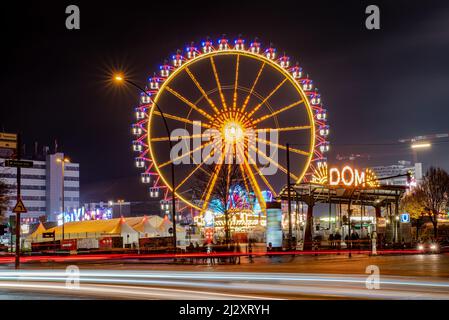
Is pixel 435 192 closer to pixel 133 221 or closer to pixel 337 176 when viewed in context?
pixel 337 176

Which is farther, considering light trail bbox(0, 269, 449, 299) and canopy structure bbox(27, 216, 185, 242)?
canopy structure bbox(27, 216, 185, 242)

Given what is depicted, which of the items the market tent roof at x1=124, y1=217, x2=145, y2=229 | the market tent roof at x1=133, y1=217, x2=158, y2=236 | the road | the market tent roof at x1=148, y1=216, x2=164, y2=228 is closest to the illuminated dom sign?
the market tent roof at x1=133, y1=217, x2=158, y2=236

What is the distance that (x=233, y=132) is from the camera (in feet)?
166

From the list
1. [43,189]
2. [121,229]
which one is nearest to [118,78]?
[121,229]

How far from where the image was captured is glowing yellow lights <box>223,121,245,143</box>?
50375mm

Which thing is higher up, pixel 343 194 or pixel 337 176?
pixel 337 176

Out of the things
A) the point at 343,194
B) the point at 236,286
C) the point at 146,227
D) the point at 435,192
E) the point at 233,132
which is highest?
the point at 233,132

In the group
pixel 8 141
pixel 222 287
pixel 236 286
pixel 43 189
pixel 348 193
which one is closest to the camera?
pixel 222 287

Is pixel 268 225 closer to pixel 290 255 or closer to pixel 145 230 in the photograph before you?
pixel 290 255

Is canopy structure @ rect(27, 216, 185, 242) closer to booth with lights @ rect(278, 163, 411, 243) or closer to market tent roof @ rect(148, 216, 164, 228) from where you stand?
market tent roof @ rect(148, 216, 164, 228)

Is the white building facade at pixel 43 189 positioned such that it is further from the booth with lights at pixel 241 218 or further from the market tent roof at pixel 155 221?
the booth with lights at pixel 241 218
